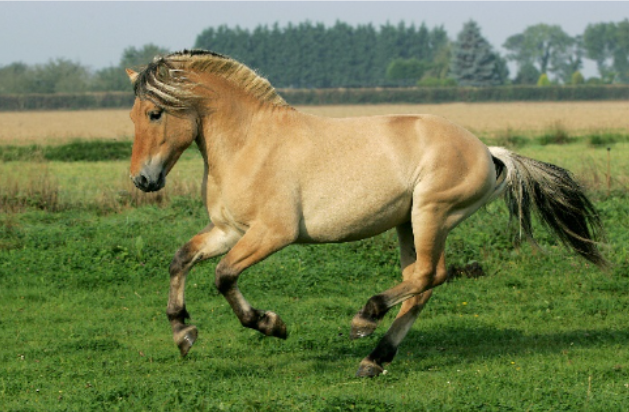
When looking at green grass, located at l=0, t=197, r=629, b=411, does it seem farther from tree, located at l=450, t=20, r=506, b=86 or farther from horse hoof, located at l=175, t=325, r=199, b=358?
tree, located at l=450, t=20, r=506, b=86

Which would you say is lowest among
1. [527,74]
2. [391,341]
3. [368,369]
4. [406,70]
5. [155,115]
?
[527,74]

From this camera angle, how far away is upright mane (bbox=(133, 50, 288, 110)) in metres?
5.96

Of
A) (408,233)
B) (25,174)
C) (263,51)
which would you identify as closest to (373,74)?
(263,51)

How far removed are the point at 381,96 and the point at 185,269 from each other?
5408 centimetres

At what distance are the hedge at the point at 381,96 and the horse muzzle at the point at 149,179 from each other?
48949 mm

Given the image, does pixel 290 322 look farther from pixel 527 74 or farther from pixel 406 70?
pixel 527 74

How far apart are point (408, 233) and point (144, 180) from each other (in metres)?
2.19

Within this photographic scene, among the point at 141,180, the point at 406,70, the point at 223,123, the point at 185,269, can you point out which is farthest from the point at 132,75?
→ the point at 406,70

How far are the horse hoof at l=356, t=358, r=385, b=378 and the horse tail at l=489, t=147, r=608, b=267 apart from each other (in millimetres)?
1763

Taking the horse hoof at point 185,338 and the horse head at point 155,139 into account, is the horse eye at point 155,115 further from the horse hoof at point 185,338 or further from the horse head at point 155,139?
the horse hoof at point 185,338

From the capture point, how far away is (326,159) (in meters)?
6.18

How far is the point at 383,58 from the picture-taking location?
119 meters

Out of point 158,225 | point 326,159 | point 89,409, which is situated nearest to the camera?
point 89,409

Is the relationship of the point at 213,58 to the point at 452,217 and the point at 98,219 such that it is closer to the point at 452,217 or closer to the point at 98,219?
the point at 452,217
